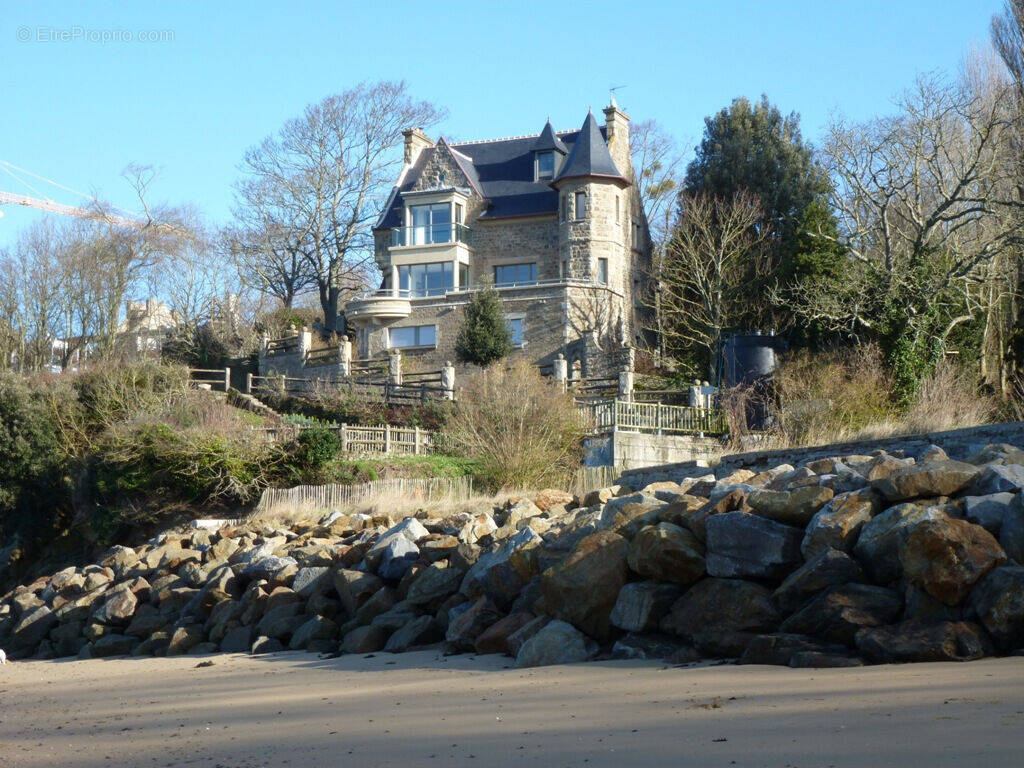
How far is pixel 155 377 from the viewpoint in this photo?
34781 mm

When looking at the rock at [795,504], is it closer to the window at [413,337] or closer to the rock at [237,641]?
the rock at [237,641]

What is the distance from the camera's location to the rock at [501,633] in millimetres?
9945

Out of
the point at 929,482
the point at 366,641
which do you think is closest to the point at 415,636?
the point at 366,641

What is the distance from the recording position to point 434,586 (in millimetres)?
12219

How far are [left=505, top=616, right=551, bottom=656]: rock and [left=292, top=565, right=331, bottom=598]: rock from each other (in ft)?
15.8

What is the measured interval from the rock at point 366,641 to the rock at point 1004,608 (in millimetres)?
6286


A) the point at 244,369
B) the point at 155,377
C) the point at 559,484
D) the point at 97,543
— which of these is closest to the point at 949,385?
the point at 559,484

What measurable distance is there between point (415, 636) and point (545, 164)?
41.2 metres

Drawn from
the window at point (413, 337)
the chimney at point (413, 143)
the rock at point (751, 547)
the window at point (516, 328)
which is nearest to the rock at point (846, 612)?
the rock at point (751, 547)

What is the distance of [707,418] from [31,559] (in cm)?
1936

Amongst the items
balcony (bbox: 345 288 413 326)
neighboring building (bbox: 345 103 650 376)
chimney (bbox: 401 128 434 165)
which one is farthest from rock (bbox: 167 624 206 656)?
chimney (bbox: 401 128 434 165)

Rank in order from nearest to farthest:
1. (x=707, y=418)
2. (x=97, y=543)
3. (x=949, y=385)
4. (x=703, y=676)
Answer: (x=703, y=676), (x=949, y=385), (x=707, y=418), (x=97, y=543)

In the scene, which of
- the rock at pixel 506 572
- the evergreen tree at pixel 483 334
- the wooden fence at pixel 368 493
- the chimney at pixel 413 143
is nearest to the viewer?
the rock at pixel 506 572

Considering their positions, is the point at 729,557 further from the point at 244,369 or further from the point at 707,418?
the point at 244,369
